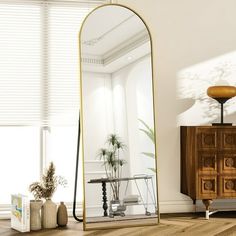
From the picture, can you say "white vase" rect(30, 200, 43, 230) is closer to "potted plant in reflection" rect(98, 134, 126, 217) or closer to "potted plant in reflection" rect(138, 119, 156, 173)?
"potted plant in reflection" rect(98, 134, 126, 217)

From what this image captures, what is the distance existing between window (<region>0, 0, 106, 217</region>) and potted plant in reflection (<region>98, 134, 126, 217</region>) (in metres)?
0.80

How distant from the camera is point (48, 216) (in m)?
3.74

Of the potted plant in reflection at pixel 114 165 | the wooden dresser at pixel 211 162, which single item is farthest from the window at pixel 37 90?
the wooden dresser at pixel 211 162

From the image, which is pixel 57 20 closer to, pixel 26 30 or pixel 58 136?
pixel 26 30

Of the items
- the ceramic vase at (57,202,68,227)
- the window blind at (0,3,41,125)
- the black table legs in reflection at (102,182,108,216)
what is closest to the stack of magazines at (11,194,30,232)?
the ceramic vase at (57,202,68,227)

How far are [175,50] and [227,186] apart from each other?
4.34 ft

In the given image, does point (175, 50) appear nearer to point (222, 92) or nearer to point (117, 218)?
point (222, 92)

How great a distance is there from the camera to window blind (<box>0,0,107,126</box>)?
4.35 m

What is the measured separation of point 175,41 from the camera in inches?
177

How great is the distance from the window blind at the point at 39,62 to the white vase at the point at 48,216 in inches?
34.6

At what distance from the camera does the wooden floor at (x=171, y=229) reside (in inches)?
135

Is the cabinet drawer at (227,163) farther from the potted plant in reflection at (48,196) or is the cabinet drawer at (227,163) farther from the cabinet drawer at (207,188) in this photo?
the potted plant in reflection at (48,196)

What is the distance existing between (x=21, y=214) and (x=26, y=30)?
1701 millimetres

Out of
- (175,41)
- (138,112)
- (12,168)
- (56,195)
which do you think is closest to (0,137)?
(12,168)
